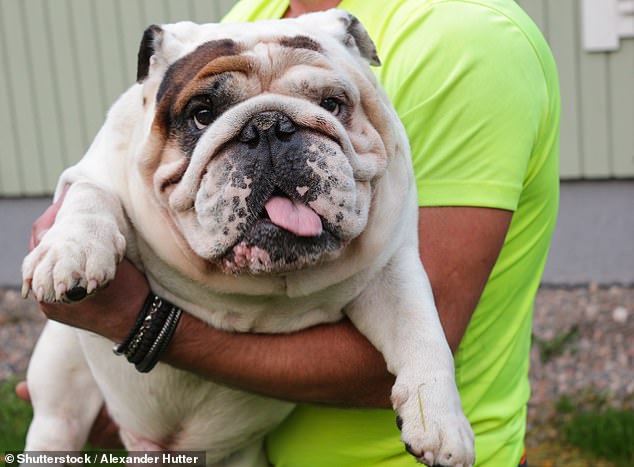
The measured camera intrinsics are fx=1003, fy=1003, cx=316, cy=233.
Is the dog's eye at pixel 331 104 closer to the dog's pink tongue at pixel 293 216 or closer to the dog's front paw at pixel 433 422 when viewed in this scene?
the dog's pink tongue at pixel 293 216

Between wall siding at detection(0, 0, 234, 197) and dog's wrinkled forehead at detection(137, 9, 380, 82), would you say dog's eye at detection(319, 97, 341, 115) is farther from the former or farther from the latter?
wall siding at detection(0, 0, 234, 197)

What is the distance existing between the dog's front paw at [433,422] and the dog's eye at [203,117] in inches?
24.0

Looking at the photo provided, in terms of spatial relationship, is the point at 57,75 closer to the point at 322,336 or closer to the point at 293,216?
the point at 322,336

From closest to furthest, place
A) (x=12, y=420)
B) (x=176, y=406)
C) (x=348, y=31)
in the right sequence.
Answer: (x=348, y=31), (x=176, y=406), (x=12, y=420)

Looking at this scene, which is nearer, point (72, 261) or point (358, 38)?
point (72, 261)

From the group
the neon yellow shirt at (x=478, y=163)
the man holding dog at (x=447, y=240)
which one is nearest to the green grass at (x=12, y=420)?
the neon yellow shirt at (x=478, y=163)

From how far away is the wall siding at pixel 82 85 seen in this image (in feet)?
19.3

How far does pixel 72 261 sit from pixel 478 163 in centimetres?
88

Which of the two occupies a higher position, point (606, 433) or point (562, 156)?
point (562, 156)

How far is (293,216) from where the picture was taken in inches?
69.0

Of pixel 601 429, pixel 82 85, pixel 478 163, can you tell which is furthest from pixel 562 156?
pixel 478 163

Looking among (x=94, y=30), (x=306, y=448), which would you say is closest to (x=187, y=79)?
(x=306, y=448)

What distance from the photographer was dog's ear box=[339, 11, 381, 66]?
202 cm

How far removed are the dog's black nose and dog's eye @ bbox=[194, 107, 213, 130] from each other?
106 millimetres
